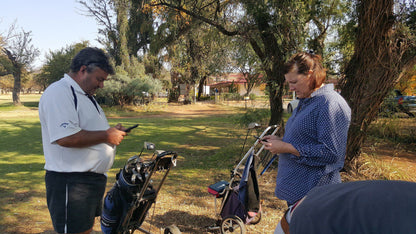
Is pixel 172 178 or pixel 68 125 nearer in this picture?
pixel 68 125

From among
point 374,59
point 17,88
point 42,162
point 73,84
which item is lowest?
point 42,162

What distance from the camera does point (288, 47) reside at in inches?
237

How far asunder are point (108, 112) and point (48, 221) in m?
18.4

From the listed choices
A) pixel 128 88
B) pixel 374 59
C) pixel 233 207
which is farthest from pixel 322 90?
pixel 128 88

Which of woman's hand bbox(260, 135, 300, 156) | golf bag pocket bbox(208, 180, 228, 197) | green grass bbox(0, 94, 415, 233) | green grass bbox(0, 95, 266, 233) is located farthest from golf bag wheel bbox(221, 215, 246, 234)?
green grass bbox(0, 95, 266, 233)

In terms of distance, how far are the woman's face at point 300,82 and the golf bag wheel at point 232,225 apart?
1733 millimetres

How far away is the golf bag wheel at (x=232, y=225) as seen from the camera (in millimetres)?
3148

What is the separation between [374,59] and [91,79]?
4777 millimetres

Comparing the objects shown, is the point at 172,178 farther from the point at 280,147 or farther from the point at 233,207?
the point at 280,147

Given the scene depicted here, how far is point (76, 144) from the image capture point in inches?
80.4

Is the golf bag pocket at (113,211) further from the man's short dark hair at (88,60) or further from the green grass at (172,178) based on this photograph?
the green grass at (172,178)

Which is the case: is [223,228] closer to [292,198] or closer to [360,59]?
[292,198]

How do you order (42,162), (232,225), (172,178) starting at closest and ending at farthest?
1. (232,225)
2. (172,178)
3. (42,162)

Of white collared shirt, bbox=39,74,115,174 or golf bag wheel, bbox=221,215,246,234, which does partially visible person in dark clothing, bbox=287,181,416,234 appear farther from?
golf bag wheel, bbox=221,215,246,234
